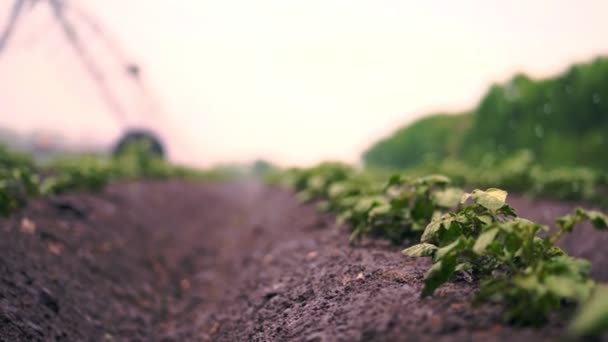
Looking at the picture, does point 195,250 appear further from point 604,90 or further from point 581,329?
point 604,90

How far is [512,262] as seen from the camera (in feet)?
6.18

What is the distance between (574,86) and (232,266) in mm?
9074

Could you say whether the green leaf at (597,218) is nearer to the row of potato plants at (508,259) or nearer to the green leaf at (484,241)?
the row of potato plants at (508,259)

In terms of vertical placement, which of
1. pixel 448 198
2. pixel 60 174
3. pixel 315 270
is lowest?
pixel 315 270

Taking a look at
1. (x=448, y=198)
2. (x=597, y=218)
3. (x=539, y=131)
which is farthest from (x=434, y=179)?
(x=539, y=131)

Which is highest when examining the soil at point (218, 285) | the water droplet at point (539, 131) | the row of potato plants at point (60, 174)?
the row of potato plants at point (60, 174)

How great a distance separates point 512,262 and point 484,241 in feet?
1.05

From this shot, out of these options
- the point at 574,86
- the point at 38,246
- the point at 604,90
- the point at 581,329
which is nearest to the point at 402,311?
the point at 581,329

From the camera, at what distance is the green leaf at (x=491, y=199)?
206cm

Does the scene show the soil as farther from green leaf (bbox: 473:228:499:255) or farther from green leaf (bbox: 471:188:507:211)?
green leaf (bbox: 471:188:507:211)

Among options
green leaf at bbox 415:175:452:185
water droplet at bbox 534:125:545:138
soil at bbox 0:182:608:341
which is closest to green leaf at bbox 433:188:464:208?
green leaf at bbox 415:175:452:185

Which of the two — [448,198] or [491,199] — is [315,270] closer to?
[448,198]

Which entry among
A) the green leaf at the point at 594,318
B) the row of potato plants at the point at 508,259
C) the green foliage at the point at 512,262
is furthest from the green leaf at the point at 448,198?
the green leaf at the point at 594,318

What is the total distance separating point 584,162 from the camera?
10109mm
